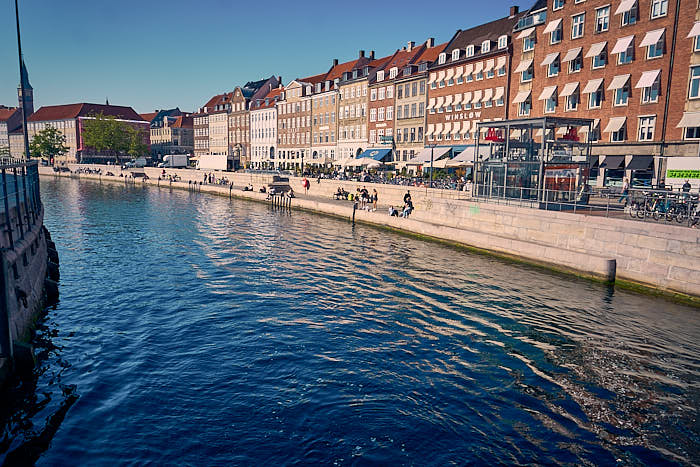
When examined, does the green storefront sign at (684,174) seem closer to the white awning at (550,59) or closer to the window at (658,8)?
the window at (658,8)

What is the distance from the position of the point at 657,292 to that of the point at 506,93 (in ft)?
117

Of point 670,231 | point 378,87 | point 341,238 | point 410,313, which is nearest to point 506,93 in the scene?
point 378,87

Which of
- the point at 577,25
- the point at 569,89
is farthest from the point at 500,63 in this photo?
the point at 569,89

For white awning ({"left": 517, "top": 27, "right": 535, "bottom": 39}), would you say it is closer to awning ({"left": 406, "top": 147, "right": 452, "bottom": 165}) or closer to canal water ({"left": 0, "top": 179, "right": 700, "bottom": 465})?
awning ({"left": 406, "top": 147, "right": 452, "bottom": 165})

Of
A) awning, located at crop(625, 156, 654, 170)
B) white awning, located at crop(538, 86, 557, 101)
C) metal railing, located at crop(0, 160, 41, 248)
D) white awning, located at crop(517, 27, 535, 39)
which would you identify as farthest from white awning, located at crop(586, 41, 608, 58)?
metal railing, located at crop(0, 160, 41, 248)

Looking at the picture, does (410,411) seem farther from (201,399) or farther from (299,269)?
(299,269)

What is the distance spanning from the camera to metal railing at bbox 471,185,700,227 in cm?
2159

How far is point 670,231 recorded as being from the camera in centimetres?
1981

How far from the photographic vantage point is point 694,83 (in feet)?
114

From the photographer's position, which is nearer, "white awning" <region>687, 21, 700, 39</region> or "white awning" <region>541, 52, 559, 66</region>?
"white awning" <region>687, 21, 700, 39</region>

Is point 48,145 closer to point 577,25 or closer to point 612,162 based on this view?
point 577,25

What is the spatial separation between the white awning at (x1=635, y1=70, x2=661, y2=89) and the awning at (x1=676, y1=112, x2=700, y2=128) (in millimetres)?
3320

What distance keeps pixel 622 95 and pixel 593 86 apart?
93.8 inches

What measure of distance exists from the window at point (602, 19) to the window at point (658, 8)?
3.68 m
